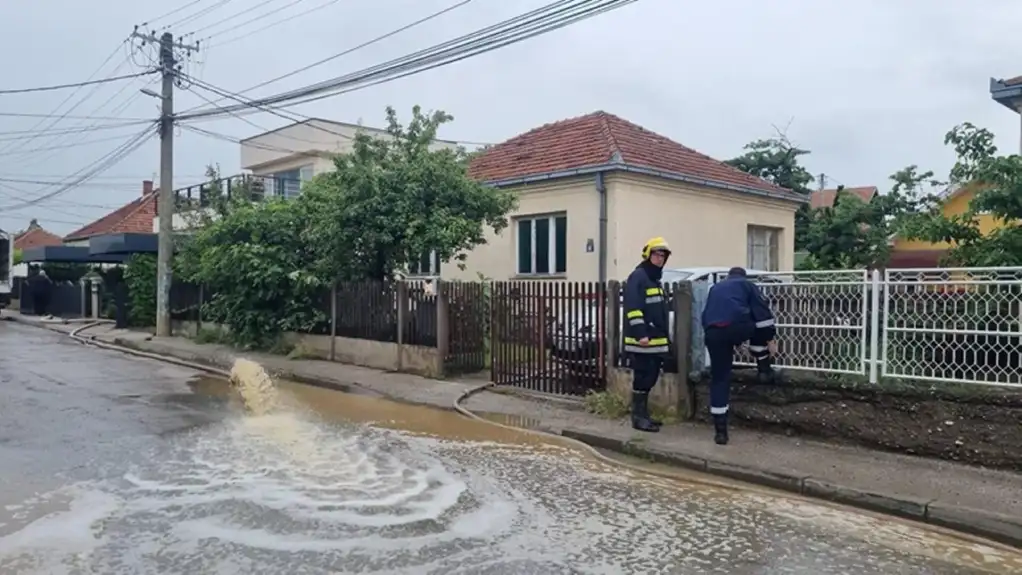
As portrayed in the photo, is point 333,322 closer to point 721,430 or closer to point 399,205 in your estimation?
point 399,205

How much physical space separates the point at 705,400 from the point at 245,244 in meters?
10.5

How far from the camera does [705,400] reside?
336 inches

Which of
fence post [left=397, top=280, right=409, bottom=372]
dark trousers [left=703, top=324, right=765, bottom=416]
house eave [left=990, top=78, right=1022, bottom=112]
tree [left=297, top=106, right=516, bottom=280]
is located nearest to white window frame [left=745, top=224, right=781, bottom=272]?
house eave [left=990, top=78, right=1022, bottom=112]

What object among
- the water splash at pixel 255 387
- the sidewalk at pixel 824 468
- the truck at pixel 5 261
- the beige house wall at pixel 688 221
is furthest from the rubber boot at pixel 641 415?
the truck at pixel 5 261

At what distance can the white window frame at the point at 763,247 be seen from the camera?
2025cm

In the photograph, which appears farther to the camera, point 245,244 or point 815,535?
point 245,244

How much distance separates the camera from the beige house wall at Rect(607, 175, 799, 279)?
54.3 feet

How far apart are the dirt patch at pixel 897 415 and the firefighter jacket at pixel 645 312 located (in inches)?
36.4

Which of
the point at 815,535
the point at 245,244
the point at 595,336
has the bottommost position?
the point at 815,535

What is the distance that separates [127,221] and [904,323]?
1450 inches

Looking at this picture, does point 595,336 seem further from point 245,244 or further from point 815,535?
point 245,244

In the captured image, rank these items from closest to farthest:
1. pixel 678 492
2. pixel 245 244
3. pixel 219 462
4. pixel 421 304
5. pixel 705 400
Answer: pixel 678 492, pixel 219 462, pixel 705 400, pixel 421 304, pixel 245 244

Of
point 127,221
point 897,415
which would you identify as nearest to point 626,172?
point 897,415

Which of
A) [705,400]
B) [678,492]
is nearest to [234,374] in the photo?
[705,400]
